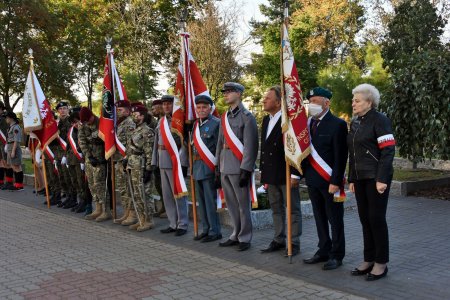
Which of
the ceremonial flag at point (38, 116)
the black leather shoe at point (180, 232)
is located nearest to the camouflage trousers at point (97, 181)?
the ceremonial flag at point (38, 116)

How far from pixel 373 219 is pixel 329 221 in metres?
0.68

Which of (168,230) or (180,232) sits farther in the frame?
(168,230)

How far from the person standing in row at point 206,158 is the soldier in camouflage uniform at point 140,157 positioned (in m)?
1.10

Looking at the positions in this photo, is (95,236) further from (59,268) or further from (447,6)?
(447,6)

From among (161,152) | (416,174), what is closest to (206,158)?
(161,152)

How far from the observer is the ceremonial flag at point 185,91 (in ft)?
24.0

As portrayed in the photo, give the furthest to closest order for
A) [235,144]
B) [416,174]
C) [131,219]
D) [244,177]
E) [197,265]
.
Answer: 1. [416,174]
2. [131,219]
3. [235,144]
4. [244,177]
5. [197,265]

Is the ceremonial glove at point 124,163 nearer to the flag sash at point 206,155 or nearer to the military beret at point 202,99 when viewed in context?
the flag sash at point 206,155

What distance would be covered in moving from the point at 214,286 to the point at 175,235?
2.50 metres

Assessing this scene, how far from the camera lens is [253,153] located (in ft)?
20.7

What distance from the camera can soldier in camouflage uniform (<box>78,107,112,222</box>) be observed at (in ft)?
28.8

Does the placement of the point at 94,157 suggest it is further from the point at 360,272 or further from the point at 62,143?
the point at 360,272

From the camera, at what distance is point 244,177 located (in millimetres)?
6281

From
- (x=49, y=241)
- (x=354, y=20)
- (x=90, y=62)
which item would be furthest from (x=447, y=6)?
(x=49, y=241)
